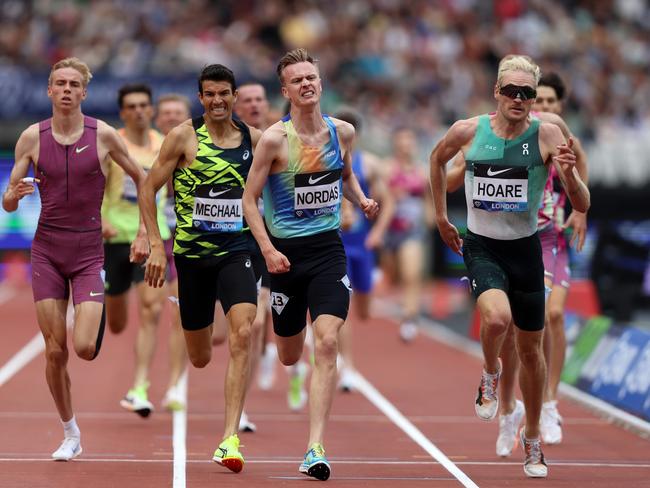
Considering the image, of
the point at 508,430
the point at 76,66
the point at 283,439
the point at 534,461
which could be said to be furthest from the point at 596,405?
the point at 76,66

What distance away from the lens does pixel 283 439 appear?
1111 cm

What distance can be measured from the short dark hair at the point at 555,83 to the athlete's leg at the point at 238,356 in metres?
3.46

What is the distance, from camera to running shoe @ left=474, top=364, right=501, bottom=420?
30.5 ft

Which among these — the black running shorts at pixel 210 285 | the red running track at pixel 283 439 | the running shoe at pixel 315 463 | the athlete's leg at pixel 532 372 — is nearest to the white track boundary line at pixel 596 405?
the red running track at pixel 283 439

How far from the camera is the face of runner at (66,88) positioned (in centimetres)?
970

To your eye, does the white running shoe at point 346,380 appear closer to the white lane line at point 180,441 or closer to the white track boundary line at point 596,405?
the white lane line at point 180,441

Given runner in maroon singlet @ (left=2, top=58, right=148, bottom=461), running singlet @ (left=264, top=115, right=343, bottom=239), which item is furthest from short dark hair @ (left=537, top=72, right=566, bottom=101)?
runner in maroon singlet @ (left=2, top=58, right=148, bottom=461)

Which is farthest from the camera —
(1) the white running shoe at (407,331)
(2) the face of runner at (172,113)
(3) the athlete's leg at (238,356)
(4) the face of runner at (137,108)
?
(1) the white running shoe at (407,331)

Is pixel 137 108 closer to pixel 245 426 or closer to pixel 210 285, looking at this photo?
pixel 245 426

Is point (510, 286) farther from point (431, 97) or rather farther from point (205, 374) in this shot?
point (431, 97)

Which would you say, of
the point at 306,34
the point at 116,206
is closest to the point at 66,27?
the point at 306,34

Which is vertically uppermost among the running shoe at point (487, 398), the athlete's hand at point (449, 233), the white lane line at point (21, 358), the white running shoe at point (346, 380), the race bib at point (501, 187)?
the race bib at point (501, 187)

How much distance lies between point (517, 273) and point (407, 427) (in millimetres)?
2893

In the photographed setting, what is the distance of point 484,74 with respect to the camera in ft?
103
